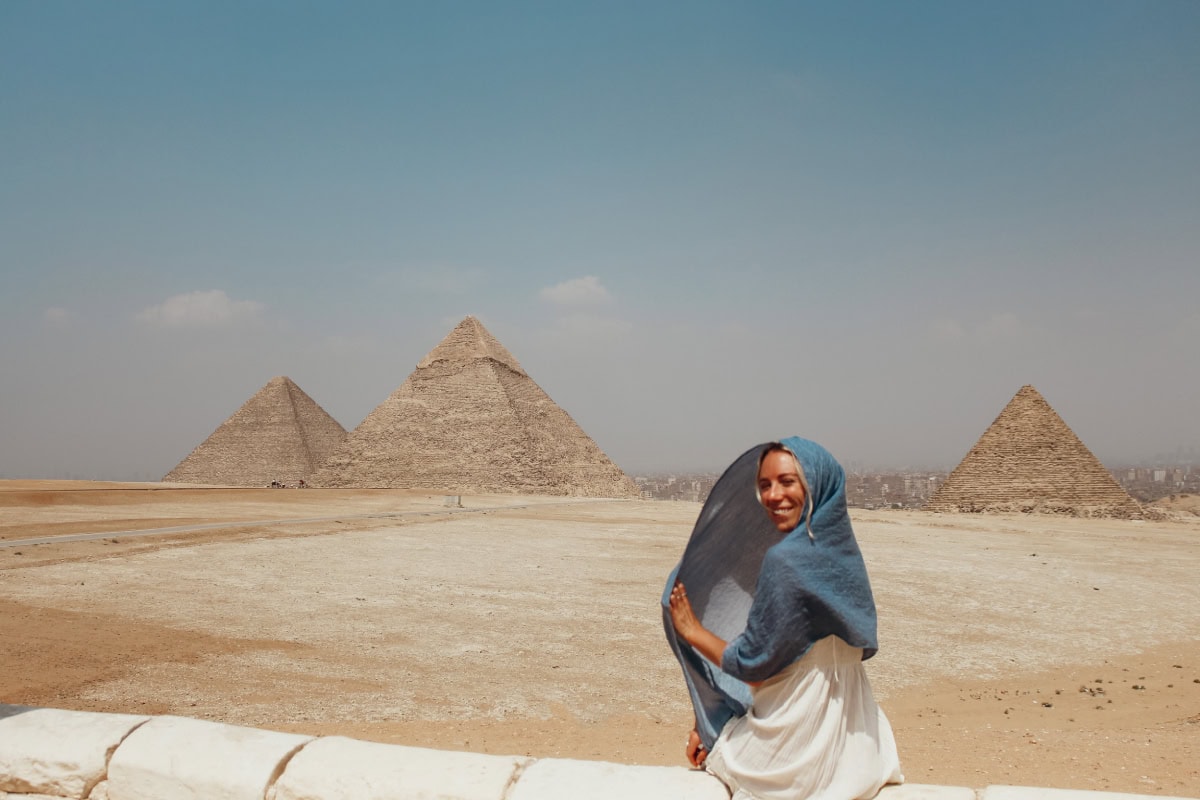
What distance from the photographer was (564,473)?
51.2m

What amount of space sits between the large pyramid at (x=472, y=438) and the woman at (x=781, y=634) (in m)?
46.4

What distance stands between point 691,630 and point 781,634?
1.00 ft

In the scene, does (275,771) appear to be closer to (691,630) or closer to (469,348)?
(691,630)

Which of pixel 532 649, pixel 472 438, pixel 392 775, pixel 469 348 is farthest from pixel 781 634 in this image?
pixel 469 348

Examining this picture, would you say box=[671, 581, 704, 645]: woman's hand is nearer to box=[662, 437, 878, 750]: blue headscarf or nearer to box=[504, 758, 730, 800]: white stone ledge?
box=[662, 437, 878, 750]: blue headscarf

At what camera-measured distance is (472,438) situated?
53500mm

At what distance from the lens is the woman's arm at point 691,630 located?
2012mm

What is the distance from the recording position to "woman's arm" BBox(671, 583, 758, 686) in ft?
6.60

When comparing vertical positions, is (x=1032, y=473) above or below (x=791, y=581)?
below

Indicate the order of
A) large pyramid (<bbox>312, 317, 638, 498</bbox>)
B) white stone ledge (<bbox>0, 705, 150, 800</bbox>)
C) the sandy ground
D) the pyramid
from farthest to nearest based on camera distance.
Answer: the pyramid
large pyramid (<bbox>312, 317, 638, 498</bbox>)
the sandy ground
white stone ledge (<bbox>0, 705, 150, 800</bbox>)

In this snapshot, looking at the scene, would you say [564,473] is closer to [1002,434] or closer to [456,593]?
[1002,434]

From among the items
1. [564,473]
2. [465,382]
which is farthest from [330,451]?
[564,473]

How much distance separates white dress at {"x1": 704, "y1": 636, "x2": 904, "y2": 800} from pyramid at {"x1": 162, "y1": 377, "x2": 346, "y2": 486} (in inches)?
2378

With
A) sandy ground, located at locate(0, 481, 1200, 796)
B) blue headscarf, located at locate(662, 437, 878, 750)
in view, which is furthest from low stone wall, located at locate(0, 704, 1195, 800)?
sandy ground, located at locate(0, 481, 1200, 796)
